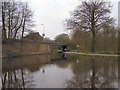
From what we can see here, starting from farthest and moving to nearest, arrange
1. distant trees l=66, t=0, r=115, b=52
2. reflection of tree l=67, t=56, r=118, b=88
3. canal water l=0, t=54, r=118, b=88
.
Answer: distant trees l=66, t=0, r=115, b=52, canal water l=0, t=54, r=118, b=88, reflection of tree l=67, t=56, r=118, b=88

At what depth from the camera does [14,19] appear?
2802 cm

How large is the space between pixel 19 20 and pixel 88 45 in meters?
19.4

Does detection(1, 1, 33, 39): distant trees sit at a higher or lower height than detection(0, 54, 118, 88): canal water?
higher

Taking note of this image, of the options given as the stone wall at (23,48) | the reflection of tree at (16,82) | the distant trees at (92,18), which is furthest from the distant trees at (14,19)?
the reflection of tree at (16,82)

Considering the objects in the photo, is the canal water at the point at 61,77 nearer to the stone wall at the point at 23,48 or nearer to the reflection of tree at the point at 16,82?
the reflection of tree at the point at 16,82

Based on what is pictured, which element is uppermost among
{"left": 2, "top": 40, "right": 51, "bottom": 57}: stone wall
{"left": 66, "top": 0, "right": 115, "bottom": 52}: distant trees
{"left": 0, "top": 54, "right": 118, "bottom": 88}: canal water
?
{"left": 66, "top": 0, "right": 115, "bottom": 52}: distant trees

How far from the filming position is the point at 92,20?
87.7 ft

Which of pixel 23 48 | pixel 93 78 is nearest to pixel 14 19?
pixel 23 48

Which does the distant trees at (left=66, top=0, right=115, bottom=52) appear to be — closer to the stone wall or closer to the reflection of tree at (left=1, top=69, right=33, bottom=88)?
the stone wall

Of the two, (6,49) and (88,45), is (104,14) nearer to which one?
(88,45)

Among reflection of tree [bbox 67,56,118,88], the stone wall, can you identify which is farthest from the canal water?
the stone wall

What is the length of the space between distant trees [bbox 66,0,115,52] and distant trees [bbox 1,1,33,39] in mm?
11895

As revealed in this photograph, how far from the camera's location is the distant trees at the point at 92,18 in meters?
25.2

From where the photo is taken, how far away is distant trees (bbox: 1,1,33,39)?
86.1ft
